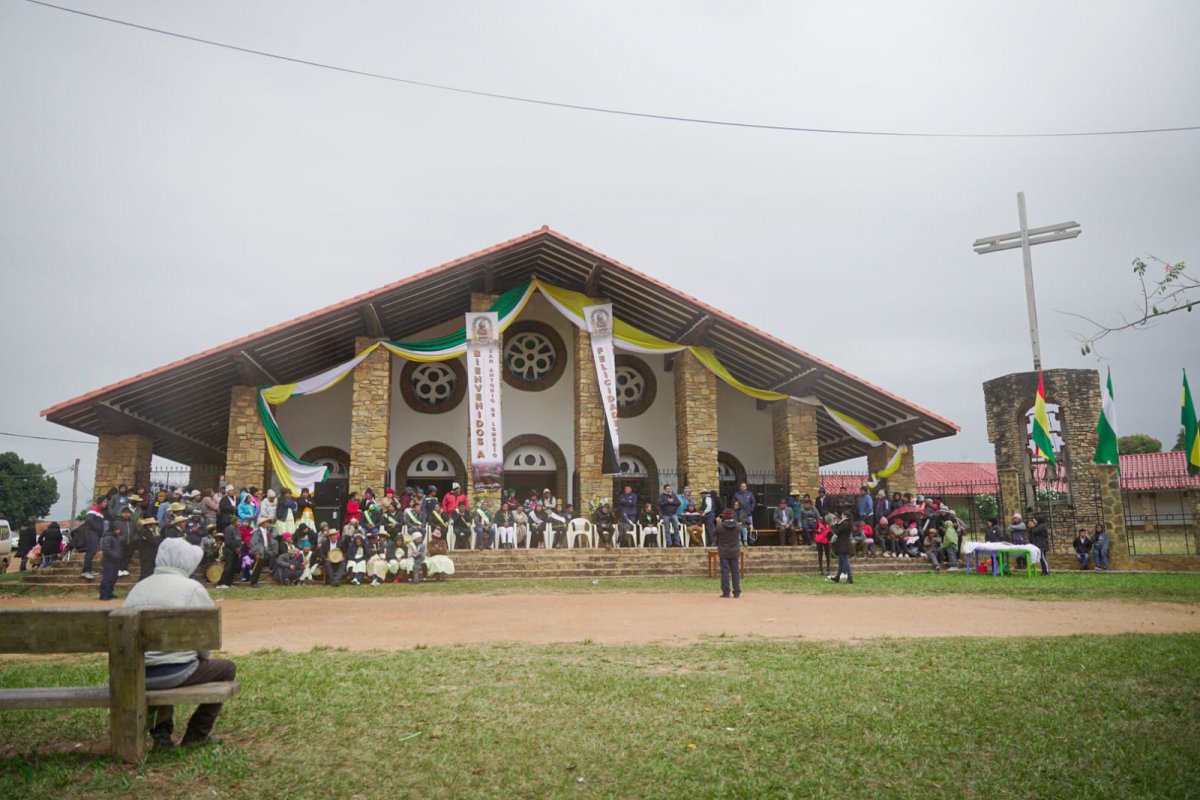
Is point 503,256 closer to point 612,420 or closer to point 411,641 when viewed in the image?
point 612,420

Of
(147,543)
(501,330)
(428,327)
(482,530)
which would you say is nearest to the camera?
(147,543)

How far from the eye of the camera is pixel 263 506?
1523cm

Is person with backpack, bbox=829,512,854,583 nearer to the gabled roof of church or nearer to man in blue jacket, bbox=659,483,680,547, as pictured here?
man in blue jacket, bbox=659,483,680,547

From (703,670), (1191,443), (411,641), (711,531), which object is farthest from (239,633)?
(1191,443)

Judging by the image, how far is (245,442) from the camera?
682 inches

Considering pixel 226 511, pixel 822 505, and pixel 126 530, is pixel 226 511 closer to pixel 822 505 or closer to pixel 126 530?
pixel 126 530

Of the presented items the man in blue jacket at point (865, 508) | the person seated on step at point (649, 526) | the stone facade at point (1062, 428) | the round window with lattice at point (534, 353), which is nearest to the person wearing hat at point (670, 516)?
the person seated on step at point (649, 526)

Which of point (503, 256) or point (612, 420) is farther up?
point (503, 256)

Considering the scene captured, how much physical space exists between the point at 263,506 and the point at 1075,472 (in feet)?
58.2

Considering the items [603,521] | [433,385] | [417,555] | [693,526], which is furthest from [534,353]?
[417,555]

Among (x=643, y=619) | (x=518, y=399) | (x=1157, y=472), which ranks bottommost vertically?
(x=643, y=619)

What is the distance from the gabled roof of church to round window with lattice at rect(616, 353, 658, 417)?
1170mm

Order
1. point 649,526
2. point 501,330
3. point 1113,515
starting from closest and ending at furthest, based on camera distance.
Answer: point 1113,515
point 649,526
point 501,330

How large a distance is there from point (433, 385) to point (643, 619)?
45.5 feet
